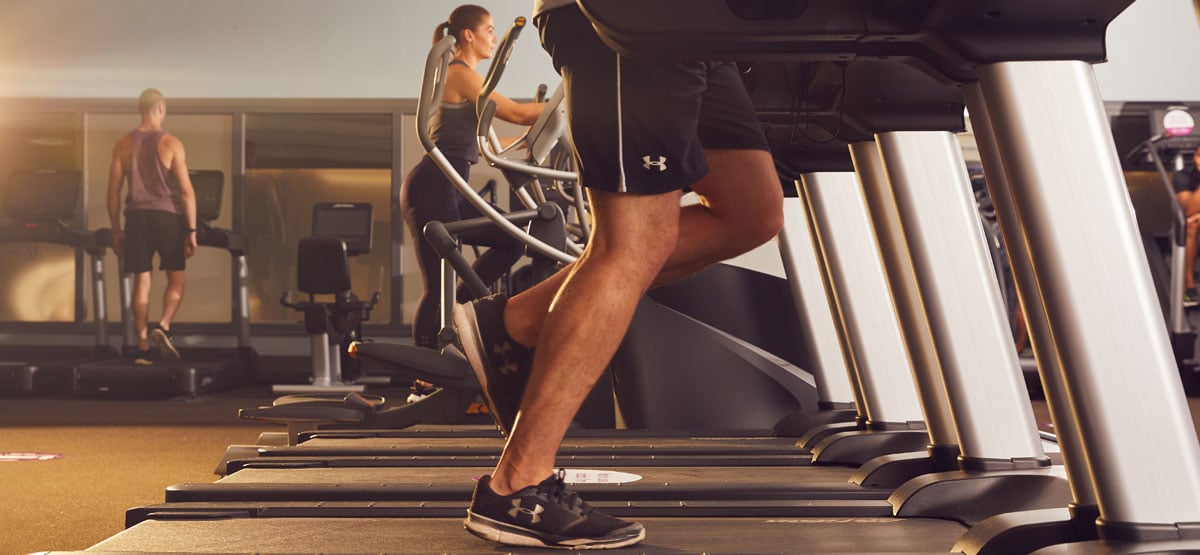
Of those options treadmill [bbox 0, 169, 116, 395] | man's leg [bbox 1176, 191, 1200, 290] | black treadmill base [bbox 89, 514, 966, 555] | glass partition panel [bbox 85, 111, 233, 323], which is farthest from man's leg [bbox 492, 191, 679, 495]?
glass partition panel [bbox 85, 111, 233, 323]

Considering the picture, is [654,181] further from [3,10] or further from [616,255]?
[3,10]

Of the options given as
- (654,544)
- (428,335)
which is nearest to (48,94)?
(428,335)

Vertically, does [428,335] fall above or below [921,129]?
below

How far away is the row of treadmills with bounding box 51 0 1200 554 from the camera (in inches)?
50.3

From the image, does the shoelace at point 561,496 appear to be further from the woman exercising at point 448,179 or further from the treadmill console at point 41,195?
the treadmill console at point 41,195

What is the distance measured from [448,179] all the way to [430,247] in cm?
24

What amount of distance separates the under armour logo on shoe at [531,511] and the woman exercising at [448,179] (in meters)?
2.03

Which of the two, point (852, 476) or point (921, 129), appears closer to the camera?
point (921, 129)

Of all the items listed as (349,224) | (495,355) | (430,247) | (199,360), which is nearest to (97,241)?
(199,360)

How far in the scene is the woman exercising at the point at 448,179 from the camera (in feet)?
11.7

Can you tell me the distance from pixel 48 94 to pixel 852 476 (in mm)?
6829

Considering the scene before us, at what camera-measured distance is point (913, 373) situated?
2092 mm

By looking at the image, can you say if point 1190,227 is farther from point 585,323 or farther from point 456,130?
point 585,323

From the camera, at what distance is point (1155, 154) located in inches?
239
